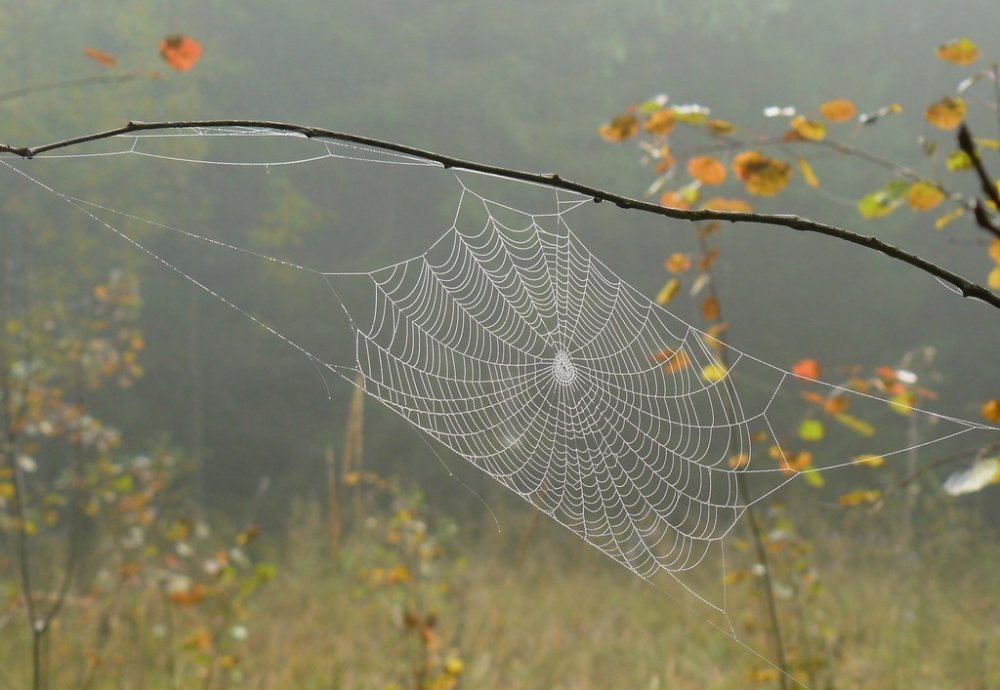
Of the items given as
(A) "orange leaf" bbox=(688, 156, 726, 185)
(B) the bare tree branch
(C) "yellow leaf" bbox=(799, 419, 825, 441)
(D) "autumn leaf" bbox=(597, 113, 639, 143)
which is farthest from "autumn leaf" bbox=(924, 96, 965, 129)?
(B) the bare tree branch

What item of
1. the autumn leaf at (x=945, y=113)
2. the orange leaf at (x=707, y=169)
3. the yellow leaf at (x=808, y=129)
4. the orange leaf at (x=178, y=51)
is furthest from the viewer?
the orange leaf at (x=707, y=169)

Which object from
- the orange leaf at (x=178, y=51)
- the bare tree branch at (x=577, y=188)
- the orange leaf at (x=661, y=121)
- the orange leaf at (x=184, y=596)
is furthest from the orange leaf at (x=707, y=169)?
the orange leaf at (x=184, y=596)

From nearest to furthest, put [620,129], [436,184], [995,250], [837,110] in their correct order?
[995,250], [837,110], [620,129], [436,184]

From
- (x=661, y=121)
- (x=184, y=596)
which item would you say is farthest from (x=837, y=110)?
(x=184, y=596)

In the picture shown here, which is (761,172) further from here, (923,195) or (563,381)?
(563,381)

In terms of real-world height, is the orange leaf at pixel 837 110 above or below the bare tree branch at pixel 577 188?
above

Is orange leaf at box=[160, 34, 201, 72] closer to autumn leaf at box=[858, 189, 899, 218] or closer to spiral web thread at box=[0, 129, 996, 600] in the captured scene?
spiral web thread at box=[0, 129, 996, 600]

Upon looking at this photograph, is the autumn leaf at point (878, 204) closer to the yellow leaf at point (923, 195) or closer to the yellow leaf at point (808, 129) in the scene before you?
the yellow leaf at point (923, 195)
